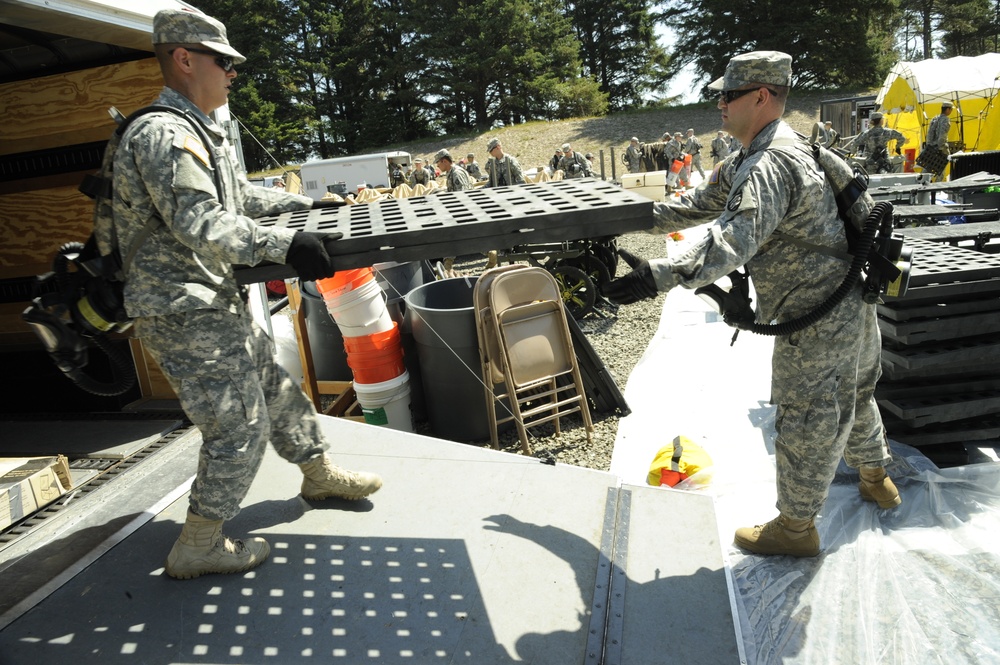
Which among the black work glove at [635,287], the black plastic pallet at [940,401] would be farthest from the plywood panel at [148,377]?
the black plastic pallet at [940,401]

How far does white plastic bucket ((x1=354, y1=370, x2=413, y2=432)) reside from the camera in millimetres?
5047

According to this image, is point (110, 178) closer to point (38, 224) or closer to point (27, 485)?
point (27, 485)

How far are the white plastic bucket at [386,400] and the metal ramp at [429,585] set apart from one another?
5.57 ft

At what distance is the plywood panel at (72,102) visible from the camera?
4172 mm

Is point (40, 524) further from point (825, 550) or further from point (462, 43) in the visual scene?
point (462, 43)

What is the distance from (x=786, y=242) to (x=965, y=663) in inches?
65.1

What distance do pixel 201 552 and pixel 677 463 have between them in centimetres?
250

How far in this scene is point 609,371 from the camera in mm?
6418

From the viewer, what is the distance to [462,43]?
4516 centimetres

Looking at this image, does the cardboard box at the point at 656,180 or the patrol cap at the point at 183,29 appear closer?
the patrol cap at the point at 183,29

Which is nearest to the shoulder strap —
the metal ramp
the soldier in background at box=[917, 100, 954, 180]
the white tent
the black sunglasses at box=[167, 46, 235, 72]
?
the black sunglasses at box=[167, 46, 235, 72]

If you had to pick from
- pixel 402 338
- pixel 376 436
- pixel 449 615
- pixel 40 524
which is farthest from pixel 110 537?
pixel 402 338

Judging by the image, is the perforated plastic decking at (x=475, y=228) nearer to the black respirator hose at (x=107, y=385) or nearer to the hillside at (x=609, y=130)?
the black respirator hose at (x=107, y=385)

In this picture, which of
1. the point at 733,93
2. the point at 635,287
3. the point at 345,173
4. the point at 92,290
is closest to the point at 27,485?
the point at 92,290
